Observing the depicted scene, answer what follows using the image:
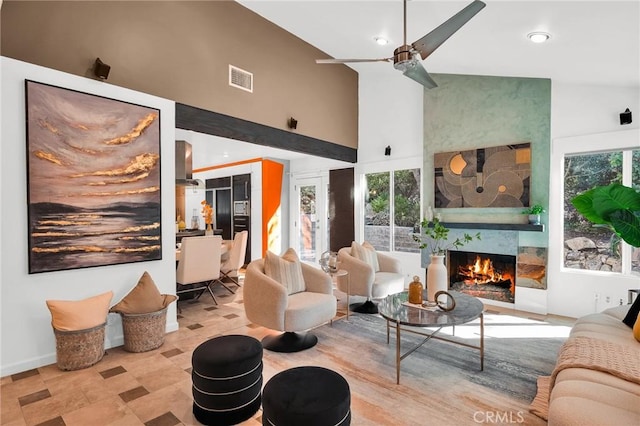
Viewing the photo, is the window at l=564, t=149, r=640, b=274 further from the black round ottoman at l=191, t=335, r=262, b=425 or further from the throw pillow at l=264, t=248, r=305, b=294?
the black round ottoman at l=191, t=335, r=262, b=425

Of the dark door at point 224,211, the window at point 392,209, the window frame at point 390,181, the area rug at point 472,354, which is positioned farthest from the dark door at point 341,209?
the area rug at point 472,354

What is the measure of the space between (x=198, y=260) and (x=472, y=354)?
3.43 m

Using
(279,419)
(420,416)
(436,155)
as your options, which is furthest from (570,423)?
(436,155)

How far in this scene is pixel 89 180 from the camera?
306cm

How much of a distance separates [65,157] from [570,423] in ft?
12.9

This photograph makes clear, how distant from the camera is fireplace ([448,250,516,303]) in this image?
15.9ft

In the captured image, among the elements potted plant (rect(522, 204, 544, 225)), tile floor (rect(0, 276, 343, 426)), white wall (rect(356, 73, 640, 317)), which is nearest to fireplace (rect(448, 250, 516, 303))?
white wall (rect(356, 73, 640, 317))

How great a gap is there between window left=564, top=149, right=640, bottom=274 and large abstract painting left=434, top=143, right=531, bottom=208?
0.52 metres

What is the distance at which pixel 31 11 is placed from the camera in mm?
2771

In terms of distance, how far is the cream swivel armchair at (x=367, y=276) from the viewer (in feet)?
13.8

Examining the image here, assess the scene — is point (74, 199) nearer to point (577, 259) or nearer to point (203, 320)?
point (203, 320)

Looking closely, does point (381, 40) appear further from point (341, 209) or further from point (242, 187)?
point (242, 187)

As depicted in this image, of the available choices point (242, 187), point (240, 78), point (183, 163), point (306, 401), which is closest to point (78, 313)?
point (306, 401)

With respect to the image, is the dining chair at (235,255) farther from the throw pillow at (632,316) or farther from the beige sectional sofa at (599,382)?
the throw pillow at (632,316)
